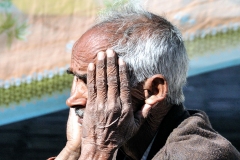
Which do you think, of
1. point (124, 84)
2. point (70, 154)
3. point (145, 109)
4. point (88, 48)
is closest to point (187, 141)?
point (145, 109)

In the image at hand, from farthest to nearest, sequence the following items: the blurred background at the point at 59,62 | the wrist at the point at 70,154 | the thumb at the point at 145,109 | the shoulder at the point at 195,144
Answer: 1. the blurred background at the point at 59,62
2. the wrist at the point at 70,154
3. the thumb at the point at 145,109
4. the shoulder at the point at 195,144

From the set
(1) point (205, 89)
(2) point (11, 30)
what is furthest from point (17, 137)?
(1) point (205, 89)

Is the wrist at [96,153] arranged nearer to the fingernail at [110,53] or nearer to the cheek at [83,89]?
the cheek at [83,89]

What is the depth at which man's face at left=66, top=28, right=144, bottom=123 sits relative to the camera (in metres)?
2.27

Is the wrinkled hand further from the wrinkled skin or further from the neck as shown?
the neck

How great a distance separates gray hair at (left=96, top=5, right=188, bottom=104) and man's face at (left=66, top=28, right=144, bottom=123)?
0.04 meters

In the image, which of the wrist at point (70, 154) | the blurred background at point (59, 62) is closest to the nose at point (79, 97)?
the wrist at point (70, 154)

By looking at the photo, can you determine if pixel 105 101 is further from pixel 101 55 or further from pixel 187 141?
pixel 187 141

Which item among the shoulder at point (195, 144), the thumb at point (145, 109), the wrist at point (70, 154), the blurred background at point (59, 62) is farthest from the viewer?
the blurred background at point (59, 62)

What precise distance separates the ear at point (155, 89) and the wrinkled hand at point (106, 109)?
113mm

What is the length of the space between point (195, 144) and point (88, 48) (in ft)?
1.90

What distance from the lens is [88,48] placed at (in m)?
2.29

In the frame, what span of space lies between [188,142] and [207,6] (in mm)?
2017

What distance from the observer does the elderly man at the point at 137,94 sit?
2207mm
